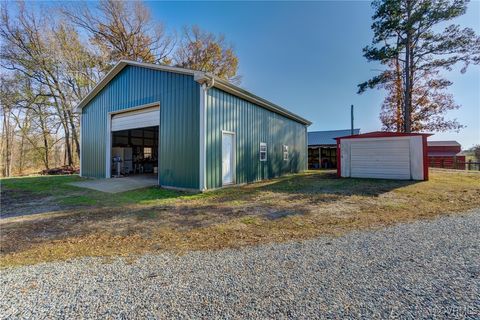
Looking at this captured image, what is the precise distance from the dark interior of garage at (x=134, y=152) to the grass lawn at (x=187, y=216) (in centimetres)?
491

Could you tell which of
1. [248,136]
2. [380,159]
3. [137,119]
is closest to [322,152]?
[380,159]

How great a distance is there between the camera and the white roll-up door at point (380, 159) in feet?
35.0

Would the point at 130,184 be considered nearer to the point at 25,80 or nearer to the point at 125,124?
the point at 125,124

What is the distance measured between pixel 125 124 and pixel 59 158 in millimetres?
20460

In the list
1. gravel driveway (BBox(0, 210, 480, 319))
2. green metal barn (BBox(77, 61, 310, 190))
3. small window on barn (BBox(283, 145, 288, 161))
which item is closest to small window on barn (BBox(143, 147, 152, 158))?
green metal barn (BBox(77, 61, 310, 190))

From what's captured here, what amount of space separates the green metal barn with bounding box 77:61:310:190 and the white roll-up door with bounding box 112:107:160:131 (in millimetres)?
42

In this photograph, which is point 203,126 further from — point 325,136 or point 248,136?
point 325,136

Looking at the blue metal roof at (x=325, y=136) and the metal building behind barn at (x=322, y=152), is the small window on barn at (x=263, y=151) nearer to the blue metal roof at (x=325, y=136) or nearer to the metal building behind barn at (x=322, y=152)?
the metal building behind barn at (x=322, y=152)

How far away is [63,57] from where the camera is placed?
17.8 metres

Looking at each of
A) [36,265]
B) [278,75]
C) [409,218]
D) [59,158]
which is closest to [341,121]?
[278,75]

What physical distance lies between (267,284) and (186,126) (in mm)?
6941

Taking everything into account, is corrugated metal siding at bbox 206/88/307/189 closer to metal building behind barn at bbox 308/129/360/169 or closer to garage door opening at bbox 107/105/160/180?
garage door opening at bbox 107/105/160/180

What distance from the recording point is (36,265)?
281 cm

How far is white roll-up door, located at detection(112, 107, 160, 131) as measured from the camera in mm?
9738
